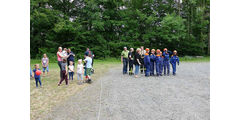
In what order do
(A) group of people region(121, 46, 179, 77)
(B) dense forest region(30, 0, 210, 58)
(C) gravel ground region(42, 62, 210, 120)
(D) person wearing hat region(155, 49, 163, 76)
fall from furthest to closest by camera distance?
(B) dense forest region(30, 0, 210, 58) < (D) person wearing hat region(155, 49, 163, 76) < (A) group of people region(121, 46, 179, 77) < (C) gravel ground region(42, 62, 210, 120)

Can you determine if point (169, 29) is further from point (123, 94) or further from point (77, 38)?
point (123, 94)

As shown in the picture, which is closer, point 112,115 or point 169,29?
Answer: point 112,115

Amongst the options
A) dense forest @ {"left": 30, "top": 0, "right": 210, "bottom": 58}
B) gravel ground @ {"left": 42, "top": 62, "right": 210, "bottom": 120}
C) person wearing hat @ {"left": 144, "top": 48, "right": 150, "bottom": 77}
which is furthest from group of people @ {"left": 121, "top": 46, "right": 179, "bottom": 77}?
dense forest @ {"left": 30, "top": 0, "right": 210, "bottom": 58}

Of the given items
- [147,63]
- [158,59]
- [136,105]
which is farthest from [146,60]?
[136,105]

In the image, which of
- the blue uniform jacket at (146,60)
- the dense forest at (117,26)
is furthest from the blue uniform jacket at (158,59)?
the dense forest at (117,26)

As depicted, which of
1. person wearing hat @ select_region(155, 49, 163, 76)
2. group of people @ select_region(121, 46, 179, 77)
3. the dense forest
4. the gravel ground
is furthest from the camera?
the dense forest

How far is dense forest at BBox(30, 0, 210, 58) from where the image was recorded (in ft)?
84.6

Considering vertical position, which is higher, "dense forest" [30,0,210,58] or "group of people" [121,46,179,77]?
"dense forest" [30,0,210,58]

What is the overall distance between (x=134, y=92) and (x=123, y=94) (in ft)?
1.58

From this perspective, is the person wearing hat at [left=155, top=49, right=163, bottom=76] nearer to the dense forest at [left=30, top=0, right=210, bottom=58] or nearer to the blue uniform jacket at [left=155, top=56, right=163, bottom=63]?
the blue uniform jacket at [left=155, top=56, right=163, bottom=63]

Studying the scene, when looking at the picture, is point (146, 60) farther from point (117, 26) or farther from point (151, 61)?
point (117, 26)

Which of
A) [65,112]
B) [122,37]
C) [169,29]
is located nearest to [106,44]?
[122,37]

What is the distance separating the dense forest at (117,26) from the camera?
2580 cm

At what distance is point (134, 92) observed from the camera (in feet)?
20.5
